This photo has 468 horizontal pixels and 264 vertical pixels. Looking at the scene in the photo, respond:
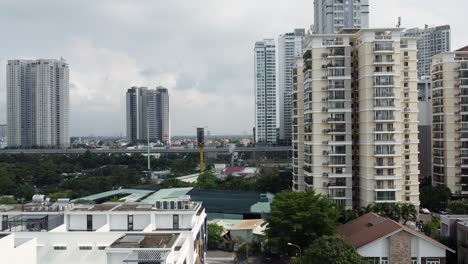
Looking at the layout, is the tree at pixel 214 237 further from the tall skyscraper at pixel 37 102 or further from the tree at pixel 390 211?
the tall skyscraper at pixel 37 102

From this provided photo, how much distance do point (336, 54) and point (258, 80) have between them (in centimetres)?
4911

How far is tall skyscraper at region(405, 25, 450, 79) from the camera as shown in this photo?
176ft

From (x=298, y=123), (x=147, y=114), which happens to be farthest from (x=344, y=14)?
(x=147, y=114)

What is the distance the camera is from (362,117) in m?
24.3

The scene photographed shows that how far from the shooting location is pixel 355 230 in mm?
17141

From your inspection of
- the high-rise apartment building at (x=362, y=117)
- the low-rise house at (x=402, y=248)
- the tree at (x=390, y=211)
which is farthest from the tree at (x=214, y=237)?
the low-rise house at (x=402, y=248)

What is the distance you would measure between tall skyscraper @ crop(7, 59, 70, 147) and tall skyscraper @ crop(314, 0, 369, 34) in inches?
1910

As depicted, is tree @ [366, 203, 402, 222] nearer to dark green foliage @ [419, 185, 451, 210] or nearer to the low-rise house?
the low-rise house

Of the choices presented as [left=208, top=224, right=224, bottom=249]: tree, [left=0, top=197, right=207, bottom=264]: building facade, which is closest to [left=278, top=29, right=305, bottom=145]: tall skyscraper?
[left=208, top=224, right=224, bottom=249]: tree

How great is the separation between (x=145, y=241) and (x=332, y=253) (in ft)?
16.0

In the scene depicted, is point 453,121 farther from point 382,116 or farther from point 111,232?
point 111,232

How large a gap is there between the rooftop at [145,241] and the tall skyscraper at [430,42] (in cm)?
4543

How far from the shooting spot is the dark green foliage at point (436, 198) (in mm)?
27938

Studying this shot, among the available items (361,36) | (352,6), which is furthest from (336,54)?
(352,6)
